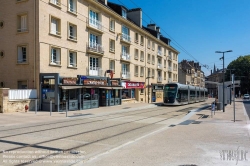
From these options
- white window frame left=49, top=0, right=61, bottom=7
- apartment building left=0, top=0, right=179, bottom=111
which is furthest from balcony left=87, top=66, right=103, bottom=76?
white window frame left=49, top=0, right=61, bottom=7

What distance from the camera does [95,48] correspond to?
2817 cm

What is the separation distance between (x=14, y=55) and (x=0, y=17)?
4.43m

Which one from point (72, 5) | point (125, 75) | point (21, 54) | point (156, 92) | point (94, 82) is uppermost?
point (72, 5)

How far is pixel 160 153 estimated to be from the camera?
6.87 metres

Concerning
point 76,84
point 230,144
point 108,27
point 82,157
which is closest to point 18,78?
point 76,84

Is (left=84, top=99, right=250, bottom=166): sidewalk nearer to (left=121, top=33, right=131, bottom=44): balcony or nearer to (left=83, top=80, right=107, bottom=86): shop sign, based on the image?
(left=83, top=80, right=107, bottom=86): shop sign

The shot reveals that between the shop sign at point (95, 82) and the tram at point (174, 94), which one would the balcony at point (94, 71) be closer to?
the shop sign at point (95, 82)

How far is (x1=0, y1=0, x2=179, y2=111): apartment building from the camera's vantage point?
2088 centimetres

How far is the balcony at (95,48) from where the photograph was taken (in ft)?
88.2

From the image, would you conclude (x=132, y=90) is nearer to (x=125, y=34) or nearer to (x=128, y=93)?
(x=128, y=93)

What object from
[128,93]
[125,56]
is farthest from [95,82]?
[128,93]

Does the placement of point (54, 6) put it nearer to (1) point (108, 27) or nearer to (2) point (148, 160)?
(1) point (108, 27)

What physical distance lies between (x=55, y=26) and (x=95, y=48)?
6.39 metres

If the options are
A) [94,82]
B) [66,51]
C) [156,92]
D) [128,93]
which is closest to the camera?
[66,51]
